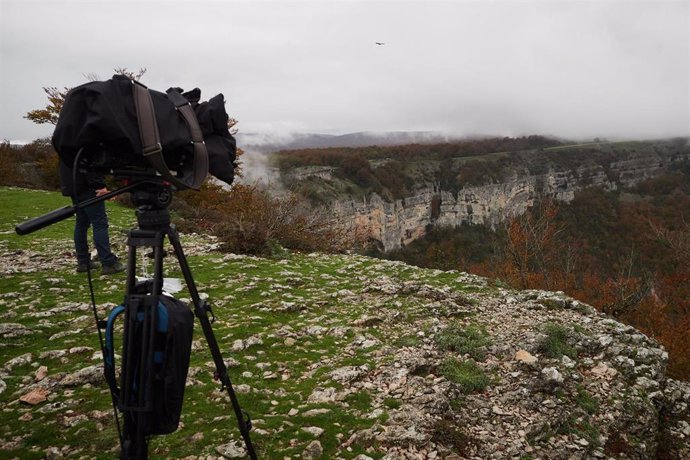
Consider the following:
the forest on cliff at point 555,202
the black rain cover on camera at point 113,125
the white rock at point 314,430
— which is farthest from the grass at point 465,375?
the forest on cliff at point 555,202

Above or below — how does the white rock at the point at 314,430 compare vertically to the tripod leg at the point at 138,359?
below

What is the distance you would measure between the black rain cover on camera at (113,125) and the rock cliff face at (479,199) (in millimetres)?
81049

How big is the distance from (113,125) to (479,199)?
117m

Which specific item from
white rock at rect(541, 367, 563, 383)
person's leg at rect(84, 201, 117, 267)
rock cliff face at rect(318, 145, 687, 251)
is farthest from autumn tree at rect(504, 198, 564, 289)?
rock cliff face at rect(318, 145, 687, 251)

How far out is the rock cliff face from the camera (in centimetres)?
9631

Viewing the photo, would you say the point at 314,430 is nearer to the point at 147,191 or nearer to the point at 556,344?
the point at 147,191

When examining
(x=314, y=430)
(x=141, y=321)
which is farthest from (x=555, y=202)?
(x=141, y=321)

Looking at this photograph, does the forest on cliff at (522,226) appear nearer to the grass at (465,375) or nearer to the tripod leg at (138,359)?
the grass at (465,375)

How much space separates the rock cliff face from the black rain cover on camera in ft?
266

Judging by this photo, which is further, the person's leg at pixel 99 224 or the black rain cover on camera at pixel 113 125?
the person's leg at pixel 99 224

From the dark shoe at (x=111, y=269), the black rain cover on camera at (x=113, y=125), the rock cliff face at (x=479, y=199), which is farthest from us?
the rock cliff face at (x=479, y=199)

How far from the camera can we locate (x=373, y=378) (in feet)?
15.0

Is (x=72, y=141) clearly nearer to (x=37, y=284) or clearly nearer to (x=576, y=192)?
(x=37, y=284)

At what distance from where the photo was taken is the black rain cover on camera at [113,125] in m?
2.36
